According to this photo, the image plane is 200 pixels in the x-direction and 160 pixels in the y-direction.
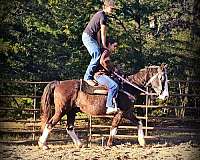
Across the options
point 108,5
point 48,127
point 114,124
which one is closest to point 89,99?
point 114,124

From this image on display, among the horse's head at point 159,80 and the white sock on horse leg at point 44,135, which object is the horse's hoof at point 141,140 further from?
the white sock on horse leg at point 44,135

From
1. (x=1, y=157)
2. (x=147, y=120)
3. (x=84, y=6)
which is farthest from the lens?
(x=147, y=120)

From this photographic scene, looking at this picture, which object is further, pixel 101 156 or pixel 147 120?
pixel 147 120

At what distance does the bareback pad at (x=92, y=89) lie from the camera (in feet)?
15.6

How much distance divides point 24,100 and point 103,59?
833 mm

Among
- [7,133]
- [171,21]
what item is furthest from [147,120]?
[7,133]

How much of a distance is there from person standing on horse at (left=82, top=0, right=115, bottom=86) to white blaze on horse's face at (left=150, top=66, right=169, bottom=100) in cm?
59

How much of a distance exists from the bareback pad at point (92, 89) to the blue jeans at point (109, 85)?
0.18 feet

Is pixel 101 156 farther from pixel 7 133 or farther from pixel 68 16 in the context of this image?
pixel 68 16

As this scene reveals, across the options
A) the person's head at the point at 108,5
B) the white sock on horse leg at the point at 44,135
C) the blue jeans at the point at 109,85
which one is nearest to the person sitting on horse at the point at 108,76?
the blue jeans at the point at 109,85

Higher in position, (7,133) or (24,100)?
(24,100)

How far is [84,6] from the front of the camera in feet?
15.3

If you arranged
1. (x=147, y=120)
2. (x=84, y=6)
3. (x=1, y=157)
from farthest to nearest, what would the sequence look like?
1. (x=147, y=120)
2. (x=84, y=6)
3. (x=1, y=157)

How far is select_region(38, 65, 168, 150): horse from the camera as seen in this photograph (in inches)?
185
